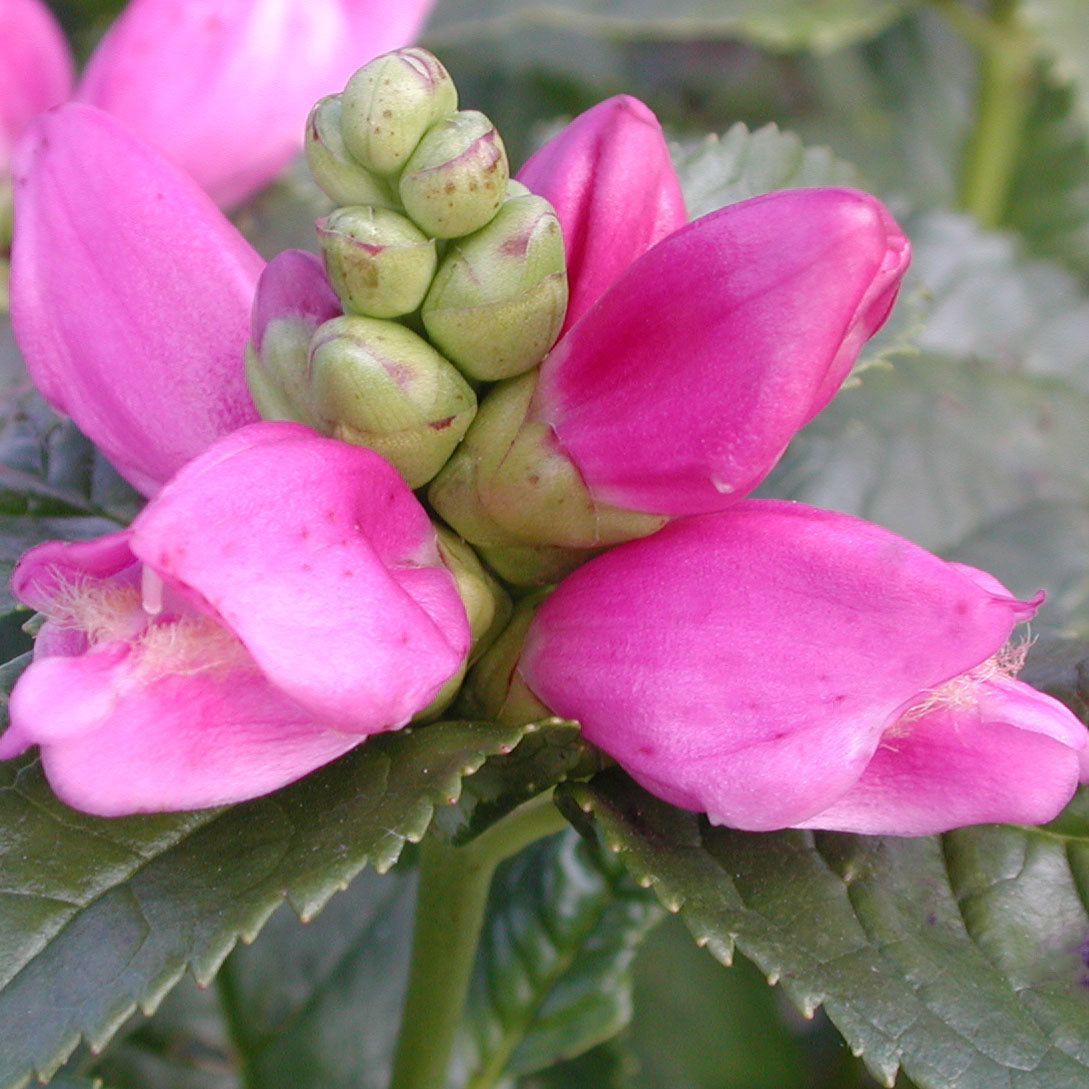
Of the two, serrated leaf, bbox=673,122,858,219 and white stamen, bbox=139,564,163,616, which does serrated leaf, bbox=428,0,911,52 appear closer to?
serrated leaf, bbox=673,122,858,219

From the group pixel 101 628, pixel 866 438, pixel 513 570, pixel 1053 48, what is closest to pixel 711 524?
pixel 513 570

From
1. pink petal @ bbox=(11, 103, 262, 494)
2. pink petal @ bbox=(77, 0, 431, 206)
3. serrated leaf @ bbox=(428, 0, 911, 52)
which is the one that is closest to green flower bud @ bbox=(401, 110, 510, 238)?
pink petal @ bbox=(11, 103, 262, 494)

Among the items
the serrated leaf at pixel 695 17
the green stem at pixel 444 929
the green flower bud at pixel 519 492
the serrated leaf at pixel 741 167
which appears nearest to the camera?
the green flower bud at pixel 519 492

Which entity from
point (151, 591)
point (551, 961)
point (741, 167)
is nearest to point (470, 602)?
point (151, 591)

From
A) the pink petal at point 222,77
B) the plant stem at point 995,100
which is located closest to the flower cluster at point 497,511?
the pink petal at point 222,77

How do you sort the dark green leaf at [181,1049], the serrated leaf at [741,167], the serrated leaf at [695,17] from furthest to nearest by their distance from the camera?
the serrated leaf at [695,17]
the dark green leaf at [181,1049]
the serrated leaf at [741,167]

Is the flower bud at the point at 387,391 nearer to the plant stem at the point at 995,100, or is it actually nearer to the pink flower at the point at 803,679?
the pink flower at the point at 803,679

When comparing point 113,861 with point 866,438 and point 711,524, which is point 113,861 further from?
point 866,438

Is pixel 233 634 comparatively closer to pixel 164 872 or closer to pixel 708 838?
pixel 164 872
